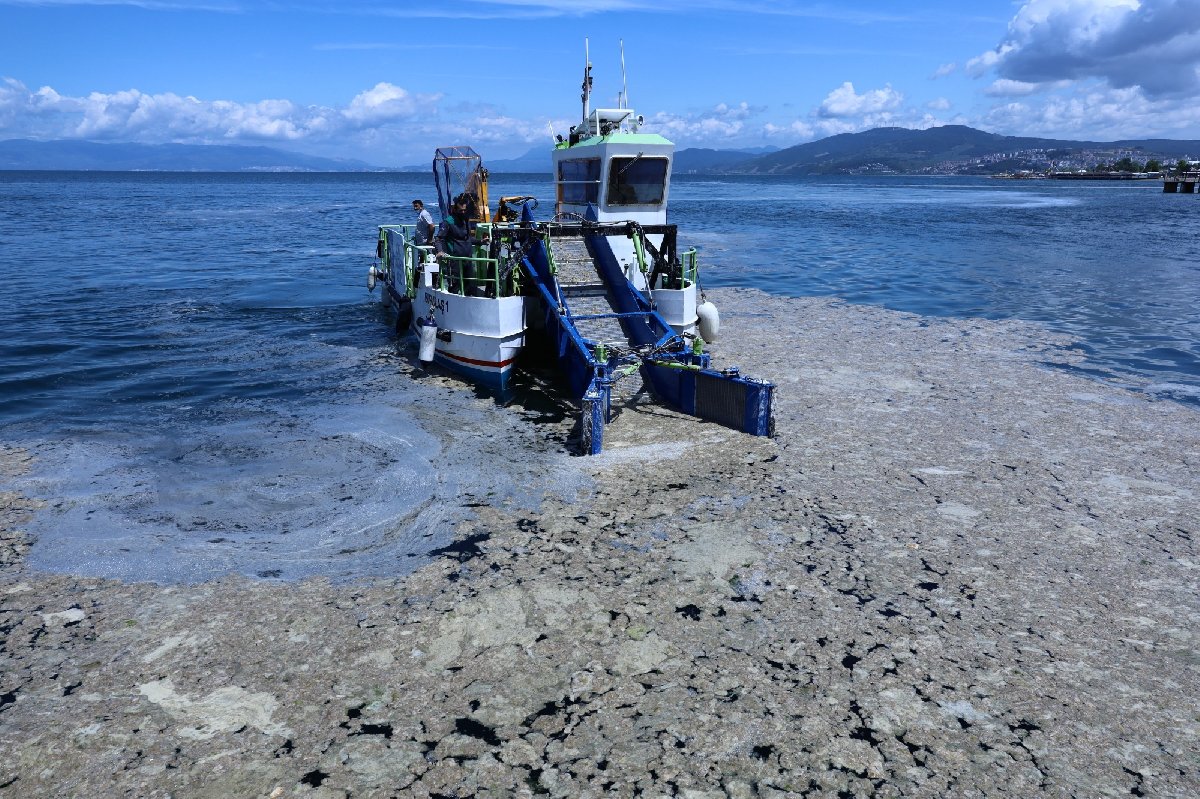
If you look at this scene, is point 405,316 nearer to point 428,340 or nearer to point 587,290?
point 428,340

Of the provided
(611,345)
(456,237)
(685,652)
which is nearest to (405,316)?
(456,237)

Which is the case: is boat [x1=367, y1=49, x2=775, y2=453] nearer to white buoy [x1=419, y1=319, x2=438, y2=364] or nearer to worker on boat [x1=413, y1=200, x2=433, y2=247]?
white buoy [x1=419, y1=319, x2=438, y2=364]

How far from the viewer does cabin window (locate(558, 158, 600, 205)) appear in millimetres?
17359

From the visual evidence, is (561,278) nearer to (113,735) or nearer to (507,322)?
(507,322)

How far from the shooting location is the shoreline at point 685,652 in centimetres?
522

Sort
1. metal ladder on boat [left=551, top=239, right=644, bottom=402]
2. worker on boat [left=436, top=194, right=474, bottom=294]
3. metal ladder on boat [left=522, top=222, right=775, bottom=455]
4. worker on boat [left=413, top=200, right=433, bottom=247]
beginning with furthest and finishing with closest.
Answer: worker on boat [left=413, top=200, right=433, bottom=247]
worker on boat [left=436, top=194, right=474, bottom=294]
metal ladder on boat [left=551, top=239, right=644, bottom=402]
metal ladder on boat [left=522, top=222, right=775, bottom=455]

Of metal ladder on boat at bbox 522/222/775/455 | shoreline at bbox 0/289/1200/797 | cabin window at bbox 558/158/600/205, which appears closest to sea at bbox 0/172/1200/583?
shoreline at bbox 0/289/1200/797

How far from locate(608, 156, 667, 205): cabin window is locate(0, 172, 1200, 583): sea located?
5931 mm

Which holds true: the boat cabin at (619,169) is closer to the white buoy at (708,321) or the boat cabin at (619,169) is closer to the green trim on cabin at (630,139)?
the green trim on cabin at (630,139)

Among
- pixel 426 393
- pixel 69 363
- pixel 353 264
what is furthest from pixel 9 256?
pixel 426 393

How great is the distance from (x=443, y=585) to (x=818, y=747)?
3.75 meters

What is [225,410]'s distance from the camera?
13016 millimetres

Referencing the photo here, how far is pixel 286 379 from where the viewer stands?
15.0m

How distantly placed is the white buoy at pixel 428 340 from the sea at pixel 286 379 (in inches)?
31.6
